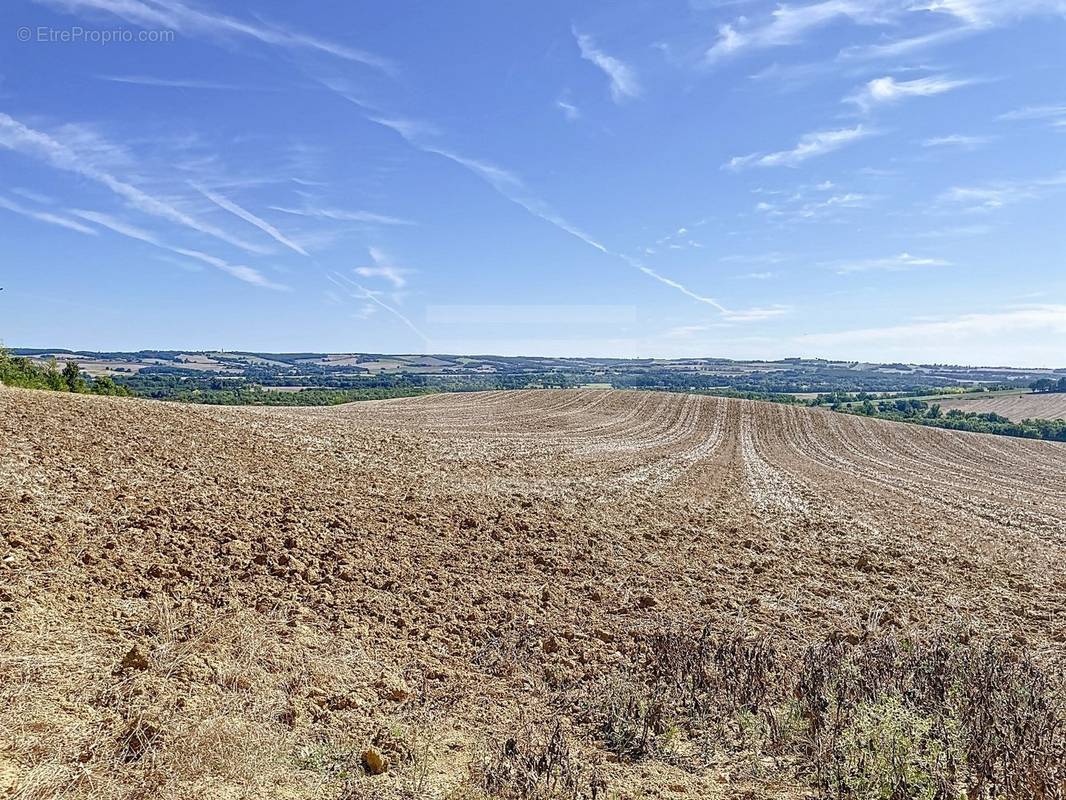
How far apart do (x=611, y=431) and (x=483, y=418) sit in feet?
29.3

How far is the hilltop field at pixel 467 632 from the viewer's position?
5.20m

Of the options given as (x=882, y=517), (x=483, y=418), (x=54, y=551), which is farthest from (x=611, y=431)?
(x=54, y=551)

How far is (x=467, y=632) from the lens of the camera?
8141mm

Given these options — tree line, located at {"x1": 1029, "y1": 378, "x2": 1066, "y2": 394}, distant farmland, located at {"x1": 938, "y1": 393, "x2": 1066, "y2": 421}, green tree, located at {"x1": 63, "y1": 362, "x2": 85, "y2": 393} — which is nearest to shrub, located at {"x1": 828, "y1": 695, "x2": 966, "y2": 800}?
green tree, located at {"x1": 63, "y1": 362, "x2": 85, "y2": 393}

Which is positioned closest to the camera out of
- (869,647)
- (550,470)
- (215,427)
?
(869,647)

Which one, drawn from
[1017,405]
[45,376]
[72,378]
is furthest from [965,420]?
[45,376]

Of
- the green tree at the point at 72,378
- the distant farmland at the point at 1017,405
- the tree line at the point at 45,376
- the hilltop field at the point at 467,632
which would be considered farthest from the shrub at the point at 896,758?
the distant farmland at the point at 1017,405

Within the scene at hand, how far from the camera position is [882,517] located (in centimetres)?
1700

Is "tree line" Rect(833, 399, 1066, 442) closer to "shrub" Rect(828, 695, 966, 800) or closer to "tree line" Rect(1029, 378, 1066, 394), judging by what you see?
"tree line" Rect(1029, 378, 1066, 394)

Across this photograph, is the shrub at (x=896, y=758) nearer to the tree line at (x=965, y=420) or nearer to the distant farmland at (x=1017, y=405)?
the tree line at (x=965, y=420)

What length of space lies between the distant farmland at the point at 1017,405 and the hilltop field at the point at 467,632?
87.4 m

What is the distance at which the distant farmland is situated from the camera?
8494 centimetres

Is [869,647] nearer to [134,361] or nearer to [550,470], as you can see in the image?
[550,470]

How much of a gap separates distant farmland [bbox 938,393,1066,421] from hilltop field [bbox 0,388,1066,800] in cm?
8743
